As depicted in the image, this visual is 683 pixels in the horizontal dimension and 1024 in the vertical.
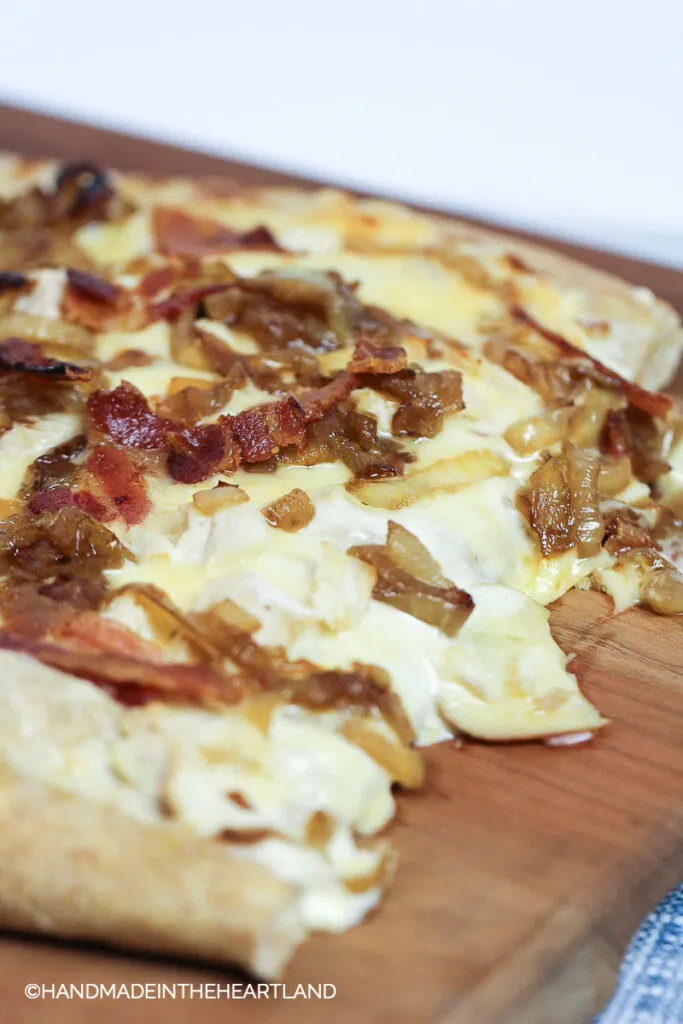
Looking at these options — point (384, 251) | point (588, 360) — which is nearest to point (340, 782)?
point (588, 360)

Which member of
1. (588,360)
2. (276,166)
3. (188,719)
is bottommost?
(276,166)

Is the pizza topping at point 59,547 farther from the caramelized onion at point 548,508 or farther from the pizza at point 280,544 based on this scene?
the caramelized onion at point 548,508

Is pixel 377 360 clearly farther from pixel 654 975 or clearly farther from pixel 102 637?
pixel 654 975

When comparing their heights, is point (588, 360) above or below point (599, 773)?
above

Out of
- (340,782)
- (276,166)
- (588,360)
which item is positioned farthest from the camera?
(276,166)

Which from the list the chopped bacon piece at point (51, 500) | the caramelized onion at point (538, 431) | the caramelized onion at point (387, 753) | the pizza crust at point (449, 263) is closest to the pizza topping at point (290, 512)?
the chopped bacon piece at point (51, 500)

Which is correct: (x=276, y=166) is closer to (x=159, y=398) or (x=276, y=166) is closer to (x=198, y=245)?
(x=198, y=245)

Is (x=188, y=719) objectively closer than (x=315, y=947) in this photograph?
No
